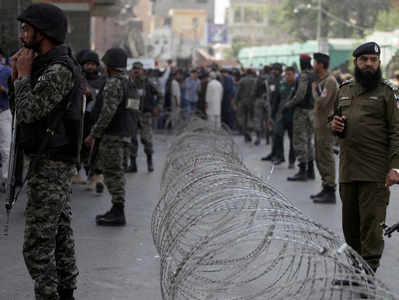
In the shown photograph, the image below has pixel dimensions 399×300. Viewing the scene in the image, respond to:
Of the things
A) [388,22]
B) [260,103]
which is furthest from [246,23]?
[260,103]

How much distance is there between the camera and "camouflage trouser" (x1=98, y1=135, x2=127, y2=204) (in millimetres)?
8281

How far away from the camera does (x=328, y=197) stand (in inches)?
404

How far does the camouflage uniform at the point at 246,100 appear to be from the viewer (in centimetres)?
2034

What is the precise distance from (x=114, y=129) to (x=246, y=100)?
494 inches

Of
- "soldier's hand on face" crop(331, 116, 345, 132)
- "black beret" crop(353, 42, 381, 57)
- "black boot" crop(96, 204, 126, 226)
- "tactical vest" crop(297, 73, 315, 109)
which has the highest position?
"black beret" crop(353, 42, 381, 57)

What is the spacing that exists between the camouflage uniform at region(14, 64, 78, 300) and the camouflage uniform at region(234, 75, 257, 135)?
52.0ft

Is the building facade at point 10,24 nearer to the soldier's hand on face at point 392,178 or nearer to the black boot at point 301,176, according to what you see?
the black boot at point 301,176

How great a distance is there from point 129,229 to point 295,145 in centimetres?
477

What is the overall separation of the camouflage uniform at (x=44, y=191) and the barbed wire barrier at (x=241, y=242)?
2.38ft

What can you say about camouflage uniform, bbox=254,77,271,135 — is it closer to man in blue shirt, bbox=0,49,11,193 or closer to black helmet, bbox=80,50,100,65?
black helmet, bbox=80,50,100,65

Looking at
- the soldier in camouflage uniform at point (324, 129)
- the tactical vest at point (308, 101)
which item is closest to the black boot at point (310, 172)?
the tactical vest at point (308, 101)

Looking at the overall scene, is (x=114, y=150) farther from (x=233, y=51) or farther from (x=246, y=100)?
(x=233, y=51)

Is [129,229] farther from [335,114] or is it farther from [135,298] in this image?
[335,114]

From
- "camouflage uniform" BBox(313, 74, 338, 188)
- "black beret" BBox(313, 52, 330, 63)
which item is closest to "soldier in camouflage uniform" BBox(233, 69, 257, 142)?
"black beret" BBox(313, 52, 330, 63)
